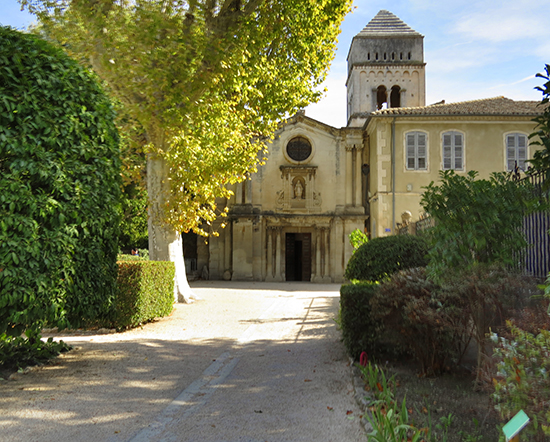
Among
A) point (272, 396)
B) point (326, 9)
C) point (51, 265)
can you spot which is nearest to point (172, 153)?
point (326, 9)

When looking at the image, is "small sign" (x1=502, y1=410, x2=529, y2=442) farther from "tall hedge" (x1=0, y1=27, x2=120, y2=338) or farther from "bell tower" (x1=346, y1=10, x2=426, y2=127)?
"bell tower" (x1=346, y1=10, x2=426, y2=127)

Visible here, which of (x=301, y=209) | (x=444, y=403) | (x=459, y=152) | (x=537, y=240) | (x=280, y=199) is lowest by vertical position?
(x=444, y=403)

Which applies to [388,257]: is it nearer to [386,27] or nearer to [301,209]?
[301,209]

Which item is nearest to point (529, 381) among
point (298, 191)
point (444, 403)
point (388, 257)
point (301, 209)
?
point (444, 403)

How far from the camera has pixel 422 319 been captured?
17.8 feet

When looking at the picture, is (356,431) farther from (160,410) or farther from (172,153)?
(172,153)

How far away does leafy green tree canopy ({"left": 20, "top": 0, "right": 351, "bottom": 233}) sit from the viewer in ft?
35.9

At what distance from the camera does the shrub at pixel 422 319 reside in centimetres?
538

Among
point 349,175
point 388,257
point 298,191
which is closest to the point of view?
point 388,257

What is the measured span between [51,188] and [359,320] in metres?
4.44

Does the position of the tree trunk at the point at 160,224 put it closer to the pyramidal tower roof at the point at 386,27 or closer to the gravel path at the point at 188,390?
the gravel path at the point at 188,390

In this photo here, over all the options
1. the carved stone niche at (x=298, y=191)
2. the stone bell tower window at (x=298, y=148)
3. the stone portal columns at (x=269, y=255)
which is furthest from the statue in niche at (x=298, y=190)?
the stone portal columns at (x=269, y=255)

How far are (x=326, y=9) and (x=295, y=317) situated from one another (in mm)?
8469

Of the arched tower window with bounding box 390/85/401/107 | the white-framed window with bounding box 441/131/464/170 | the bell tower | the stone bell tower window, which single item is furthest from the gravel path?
the arched tower window with bounding box 390/85/401/107
